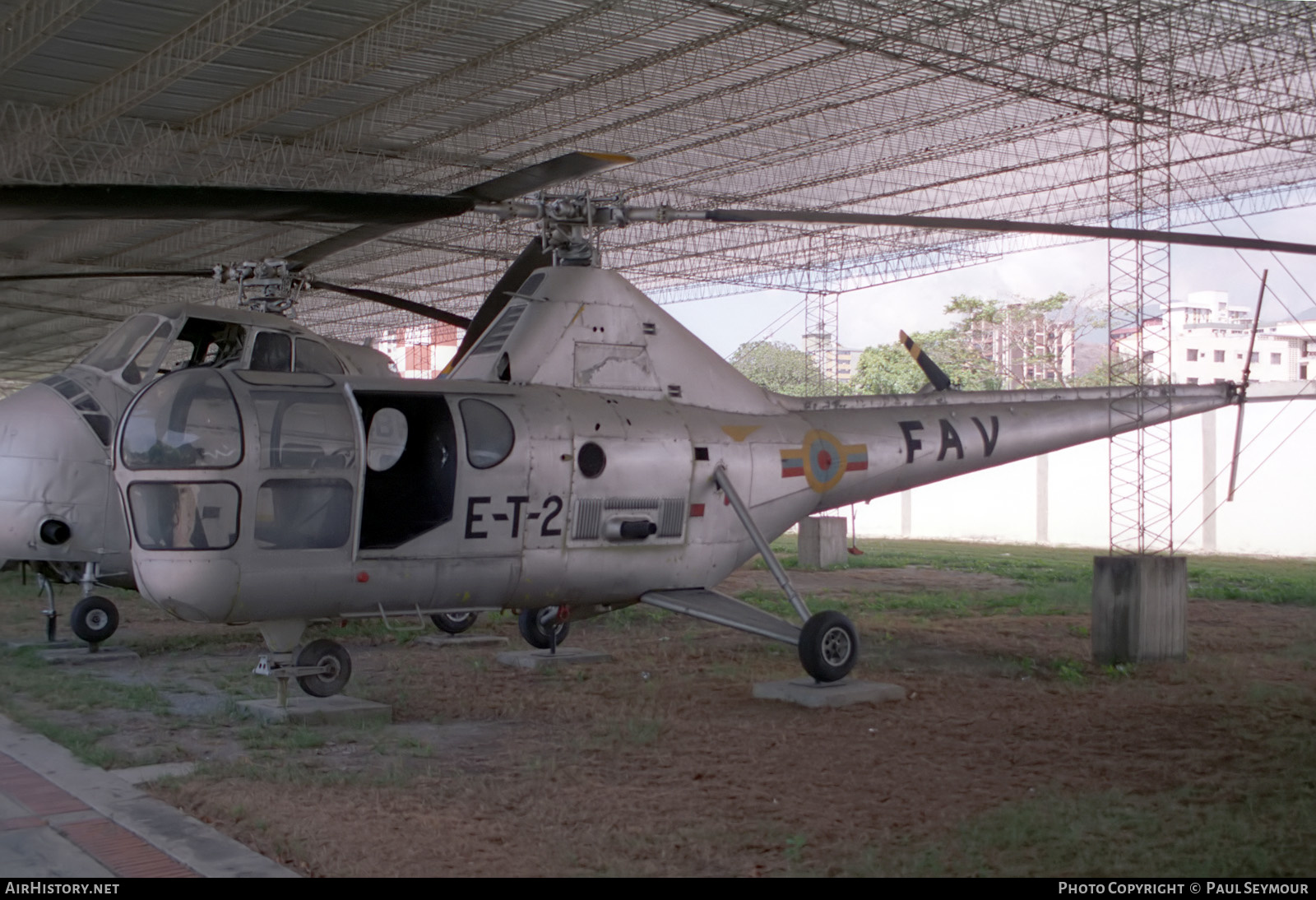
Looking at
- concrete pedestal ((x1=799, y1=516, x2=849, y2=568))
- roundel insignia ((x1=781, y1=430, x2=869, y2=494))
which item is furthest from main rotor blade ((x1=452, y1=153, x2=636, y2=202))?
concrete pedestal ((x1=799, y1=516, x2=849, y2=568))

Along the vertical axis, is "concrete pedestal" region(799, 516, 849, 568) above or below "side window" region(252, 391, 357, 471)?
below

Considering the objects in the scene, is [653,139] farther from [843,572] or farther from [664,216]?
[664,216]

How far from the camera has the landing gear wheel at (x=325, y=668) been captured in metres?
8.65

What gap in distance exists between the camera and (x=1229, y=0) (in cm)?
1866

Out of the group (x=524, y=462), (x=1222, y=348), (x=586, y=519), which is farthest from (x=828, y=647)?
(x=1222, y=348)

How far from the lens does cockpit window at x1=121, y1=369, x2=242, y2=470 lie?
7.55m

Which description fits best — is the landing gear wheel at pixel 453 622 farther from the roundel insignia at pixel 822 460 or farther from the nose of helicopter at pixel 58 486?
the roundel insignia at pixel 822 460

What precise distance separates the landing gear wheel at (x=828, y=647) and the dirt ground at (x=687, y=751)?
1.19 feet

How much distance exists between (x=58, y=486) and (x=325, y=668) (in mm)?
4007

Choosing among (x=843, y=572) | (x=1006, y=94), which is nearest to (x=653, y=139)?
(x=1006, y=94)

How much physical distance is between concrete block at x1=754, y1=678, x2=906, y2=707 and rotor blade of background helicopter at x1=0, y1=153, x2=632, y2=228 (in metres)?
4.27

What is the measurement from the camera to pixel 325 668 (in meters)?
8.67

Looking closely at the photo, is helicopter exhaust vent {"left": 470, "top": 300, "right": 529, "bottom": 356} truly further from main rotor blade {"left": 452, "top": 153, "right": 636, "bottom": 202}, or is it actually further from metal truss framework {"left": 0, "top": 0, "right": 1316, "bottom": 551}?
metal truss framework {"left": 0, "top": 0, "right": 1316, "bottom": 551}

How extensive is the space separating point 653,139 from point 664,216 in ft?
55.2
